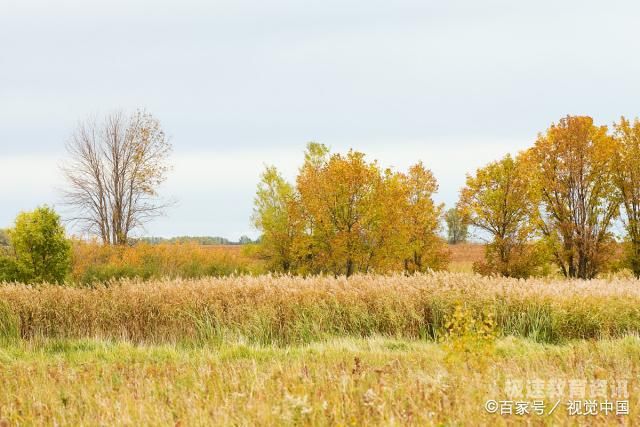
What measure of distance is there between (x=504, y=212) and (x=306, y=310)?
1994cm

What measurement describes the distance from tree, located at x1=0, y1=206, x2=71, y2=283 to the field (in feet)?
54.7

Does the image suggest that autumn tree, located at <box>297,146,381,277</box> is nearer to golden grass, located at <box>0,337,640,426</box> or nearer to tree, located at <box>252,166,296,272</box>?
tree, located at <box>252,166,296,272</box>

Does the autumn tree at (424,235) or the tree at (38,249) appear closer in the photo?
the tree at (38,249)

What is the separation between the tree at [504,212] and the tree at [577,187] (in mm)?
820

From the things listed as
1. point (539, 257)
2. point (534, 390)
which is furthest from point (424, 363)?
point (539, 257)

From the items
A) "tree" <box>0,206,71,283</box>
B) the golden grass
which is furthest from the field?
"tree" <box>0,206,71,283</box>

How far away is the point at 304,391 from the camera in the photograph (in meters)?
5.62

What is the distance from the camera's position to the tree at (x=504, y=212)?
29547 millimetres

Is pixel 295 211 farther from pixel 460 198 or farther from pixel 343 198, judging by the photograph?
pixel 460 198

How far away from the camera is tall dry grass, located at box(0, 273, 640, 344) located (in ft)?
42.3

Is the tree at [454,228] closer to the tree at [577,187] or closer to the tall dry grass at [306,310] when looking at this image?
the tree at [577,187]

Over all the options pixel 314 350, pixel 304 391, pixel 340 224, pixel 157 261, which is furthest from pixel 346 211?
pixel 304 391

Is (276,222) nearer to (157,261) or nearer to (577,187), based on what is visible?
(157,261)

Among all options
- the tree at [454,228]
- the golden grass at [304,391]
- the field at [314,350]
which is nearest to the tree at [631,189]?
the field at [314,350]
